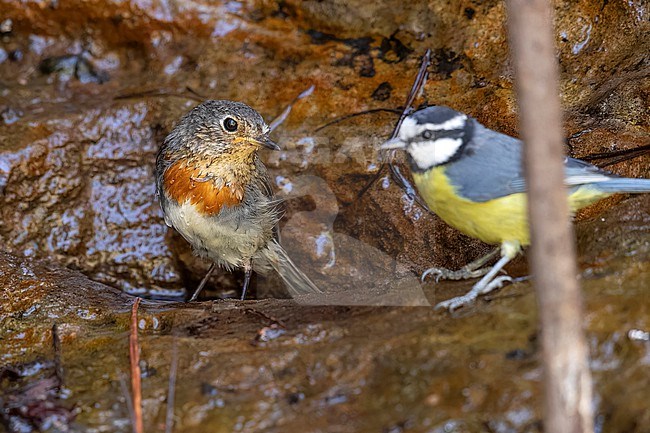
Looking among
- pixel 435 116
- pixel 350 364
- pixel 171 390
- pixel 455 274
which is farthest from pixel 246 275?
pixel 350 364

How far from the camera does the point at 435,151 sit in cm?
383

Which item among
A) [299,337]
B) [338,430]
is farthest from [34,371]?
[338,430]

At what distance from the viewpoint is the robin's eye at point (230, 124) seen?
500 cm

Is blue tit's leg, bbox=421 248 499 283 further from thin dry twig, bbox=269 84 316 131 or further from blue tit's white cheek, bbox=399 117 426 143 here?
thin dry twig, bbox=269 84 316 131

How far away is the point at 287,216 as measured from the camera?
5598mm

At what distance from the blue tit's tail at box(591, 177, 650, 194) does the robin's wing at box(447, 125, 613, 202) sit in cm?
4

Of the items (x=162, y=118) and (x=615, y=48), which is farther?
(x=162, y=118)

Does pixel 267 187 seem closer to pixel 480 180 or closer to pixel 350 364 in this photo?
pixel 480 180

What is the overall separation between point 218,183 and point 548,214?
3224mm

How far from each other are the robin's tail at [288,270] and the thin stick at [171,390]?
1853mm

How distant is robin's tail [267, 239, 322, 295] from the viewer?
17.8 ft

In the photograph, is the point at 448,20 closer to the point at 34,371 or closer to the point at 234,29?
the point at 234,29

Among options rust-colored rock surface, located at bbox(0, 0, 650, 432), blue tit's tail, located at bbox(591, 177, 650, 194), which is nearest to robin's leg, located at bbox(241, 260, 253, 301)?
rust-colored rock surface, located at bbox(0, 0, 650, 432)

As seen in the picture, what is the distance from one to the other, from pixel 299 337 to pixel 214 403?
0.56m
